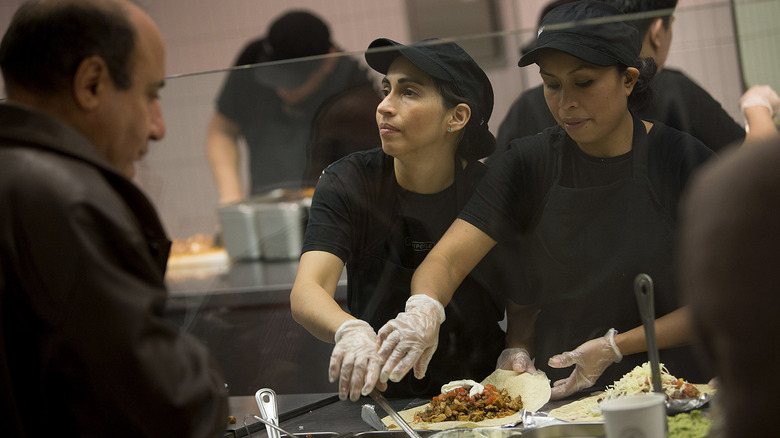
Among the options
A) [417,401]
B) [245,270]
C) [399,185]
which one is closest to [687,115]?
[399,185]

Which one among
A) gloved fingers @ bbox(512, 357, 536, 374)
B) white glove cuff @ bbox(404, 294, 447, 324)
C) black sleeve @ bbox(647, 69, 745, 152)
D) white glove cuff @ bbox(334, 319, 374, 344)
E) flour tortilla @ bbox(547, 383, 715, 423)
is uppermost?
black sleeve @ bbox(647, 69, 745, 152)

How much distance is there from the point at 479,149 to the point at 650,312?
435 millimetres

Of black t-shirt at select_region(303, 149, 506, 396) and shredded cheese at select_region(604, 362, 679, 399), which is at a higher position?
black t-shirt at select_region(303, 149, 506, 396)

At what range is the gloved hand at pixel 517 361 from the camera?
57.6 inches

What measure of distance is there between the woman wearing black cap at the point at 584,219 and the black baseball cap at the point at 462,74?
2.3 inches

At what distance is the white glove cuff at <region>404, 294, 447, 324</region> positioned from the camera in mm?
1458

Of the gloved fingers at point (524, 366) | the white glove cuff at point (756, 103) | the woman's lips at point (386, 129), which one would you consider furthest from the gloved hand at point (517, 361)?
the white glove cuff at point (756, 103)

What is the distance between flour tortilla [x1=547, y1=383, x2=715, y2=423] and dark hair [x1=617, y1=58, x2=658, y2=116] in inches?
19.1

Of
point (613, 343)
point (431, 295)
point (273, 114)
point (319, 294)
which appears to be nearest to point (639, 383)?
point (613, 343)

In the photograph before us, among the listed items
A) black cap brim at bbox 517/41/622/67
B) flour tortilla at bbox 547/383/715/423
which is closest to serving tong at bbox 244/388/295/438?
flour tortilla at bbox 547/383/715/423

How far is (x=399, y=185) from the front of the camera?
1.48 metres

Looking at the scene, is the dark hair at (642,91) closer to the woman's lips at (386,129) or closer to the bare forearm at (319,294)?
the woman's lips at (386,129)

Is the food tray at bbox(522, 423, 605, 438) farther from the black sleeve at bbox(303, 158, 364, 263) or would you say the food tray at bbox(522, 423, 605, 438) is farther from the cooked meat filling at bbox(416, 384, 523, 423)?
the black sleeve at bbox(303, 158, 364, 263)

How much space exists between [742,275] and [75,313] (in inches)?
26.5
